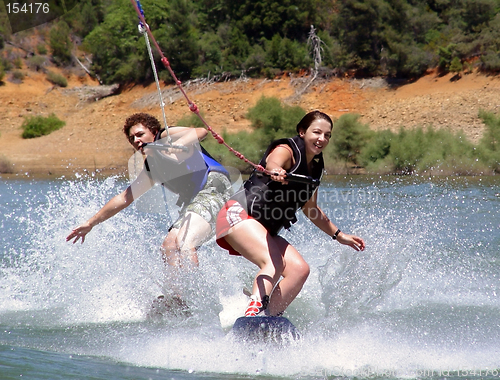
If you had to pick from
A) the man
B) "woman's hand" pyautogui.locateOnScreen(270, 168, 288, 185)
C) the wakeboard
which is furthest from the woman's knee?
the man

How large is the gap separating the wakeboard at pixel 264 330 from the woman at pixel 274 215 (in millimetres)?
98

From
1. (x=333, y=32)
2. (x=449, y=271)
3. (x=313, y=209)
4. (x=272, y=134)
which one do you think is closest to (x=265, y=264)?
(x=313, y=209)

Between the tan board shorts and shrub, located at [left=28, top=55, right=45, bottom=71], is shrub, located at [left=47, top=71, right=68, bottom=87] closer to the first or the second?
shrub, located at [left=28, top=55, right=45, bottom=71]

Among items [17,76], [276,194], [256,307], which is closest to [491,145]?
[276,194]

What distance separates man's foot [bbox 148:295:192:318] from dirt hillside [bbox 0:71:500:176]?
1966cm

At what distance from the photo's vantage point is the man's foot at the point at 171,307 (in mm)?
4621

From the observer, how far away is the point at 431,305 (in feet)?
17.2

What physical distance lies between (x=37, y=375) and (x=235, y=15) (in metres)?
35.3

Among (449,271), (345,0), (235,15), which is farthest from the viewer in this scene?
(235,15)

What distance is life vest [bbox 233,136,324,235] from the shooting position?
3809mm

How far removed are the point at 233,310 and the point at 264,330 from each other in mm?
1211

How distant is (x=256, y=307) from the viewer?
368 cm

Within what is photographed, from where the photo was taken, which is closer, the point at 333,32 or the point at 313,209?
the point at 313,209

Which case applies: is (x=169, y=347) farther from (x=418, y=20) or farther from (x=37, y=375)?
(x=418, y=20)
